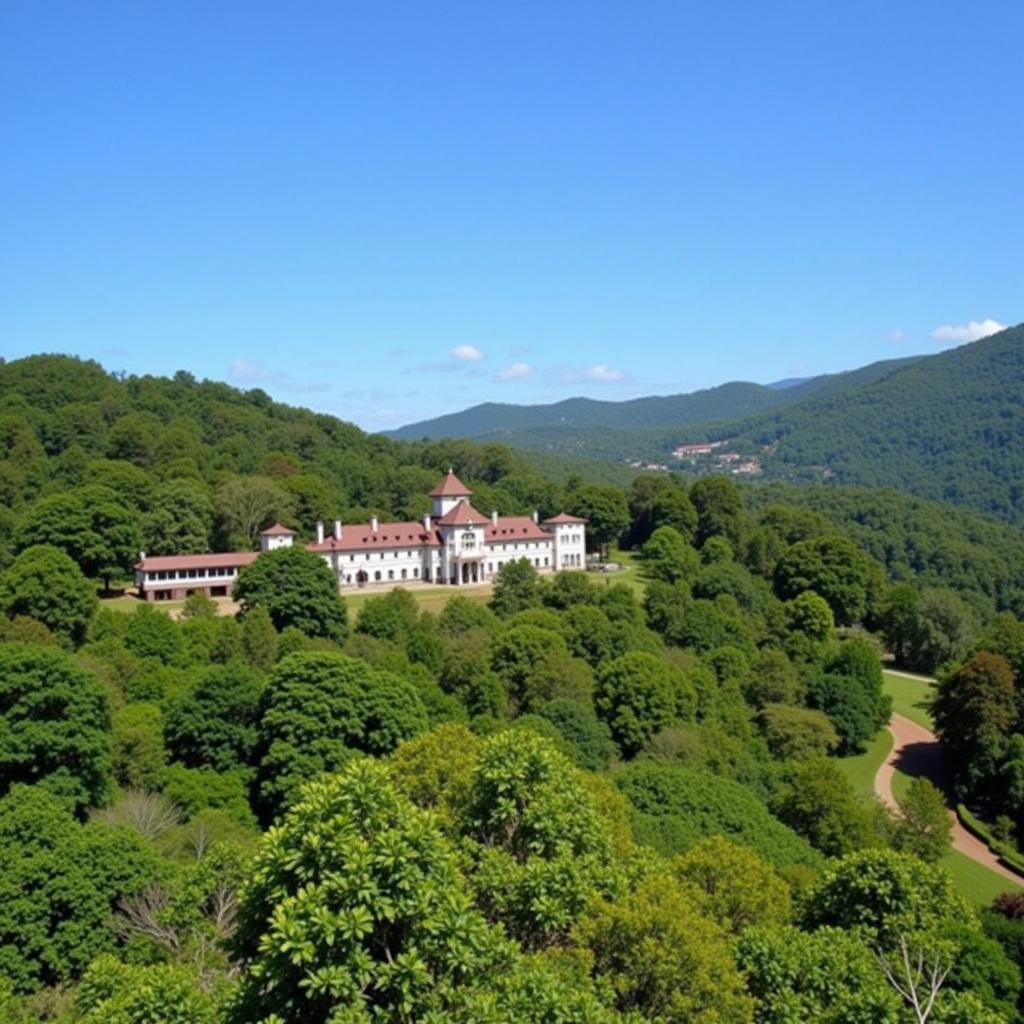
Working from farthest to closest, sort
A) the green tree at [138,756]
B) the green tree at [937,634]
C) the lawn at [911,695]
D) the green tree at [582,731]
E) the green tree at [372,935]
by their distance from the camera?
1. the green tree at [937,634]
2. the lawn at [911,695]
3. the green tree at [582,731]
4. the green tree at [138,756]
5. the green tree at [372,935]

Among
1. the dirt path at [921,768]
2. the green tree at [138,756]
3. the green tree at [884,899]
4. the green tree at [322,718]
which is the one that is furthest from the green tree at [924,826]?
the green tree at [138,756]

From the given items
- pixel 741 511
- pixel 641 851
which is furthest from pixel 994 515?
pixel 641 851

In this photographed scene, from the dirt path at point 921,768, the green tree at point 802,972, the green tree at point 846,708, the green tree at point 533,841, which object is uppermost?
the green tree at point 533,841

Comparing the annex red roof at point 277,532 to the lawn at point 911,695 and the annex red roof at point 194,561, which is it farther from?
the lawn at point 911,695

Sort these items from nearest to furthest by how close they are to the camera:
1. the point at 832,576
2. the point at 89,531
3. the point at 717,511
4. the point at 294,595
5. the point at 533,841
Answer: the point at 533,841
the point at 294,595
the point at 89,531
the point at 832,576
the point at 717,511

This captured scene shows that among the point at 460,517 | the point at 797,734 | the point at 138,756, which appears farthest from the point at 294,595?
the point at 460,517

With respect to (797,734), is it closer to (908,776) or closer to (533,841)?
(908,776)

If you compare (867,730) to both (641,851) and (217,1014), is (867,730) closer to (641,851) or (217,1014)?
(641,851)
